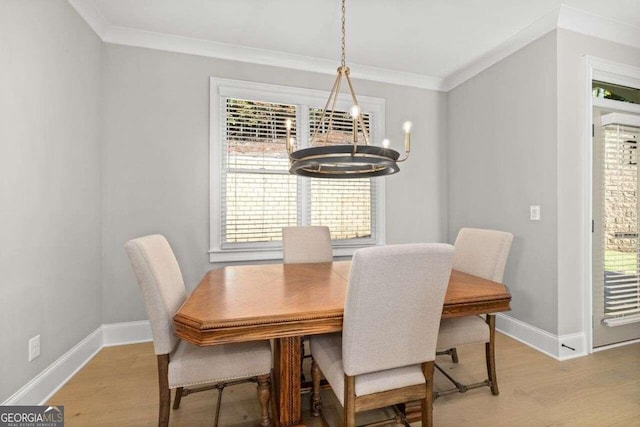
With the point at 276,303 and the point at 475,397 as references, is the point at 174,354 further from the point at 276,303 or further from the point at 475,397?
the point at 475,397

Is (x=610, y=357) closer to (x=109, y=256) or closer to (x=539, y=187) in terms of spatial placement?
(x=539, y=187)

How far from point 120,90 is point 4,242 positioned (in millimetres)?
1637

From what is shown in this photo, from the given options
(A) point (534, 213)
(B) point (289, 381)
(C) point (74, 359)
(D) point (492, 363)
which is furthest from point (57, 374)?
(A) point (534, 213)

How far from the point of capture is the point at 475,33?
268 centimetres

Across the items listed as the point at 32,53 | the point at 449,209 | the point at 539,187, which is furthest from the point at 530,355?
the point at 32,53

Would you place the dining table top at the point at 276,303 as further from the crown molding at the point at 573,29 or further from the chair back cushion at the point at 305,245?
the crown molding at the point at 573,29

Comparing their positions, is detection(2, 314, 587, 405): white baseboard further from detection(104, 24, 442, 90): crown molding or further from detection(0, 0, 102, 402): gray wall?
detection(104, 24, 442, 90): crown molding

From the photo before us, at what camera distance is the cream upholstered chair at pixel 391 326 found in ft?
3.78

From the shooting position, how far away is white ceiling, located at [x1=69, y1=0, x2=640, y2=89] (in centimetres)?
229

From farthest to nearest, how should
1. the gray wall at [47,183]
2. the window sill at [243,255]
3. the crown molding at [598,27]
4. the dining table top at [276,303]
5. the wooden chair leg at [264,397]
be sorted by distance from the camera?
the window sill at [243,255], the crown molding at [598,27], the gray wall at [47,183], the wooden chair leg at [264,397], the dining table top at [276,303]

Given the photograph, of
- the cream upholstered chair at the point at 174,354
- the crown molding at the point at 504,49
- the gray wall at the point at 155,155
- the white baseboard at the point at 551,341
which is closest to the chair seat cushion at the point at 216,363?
the cream upholstered chair at the point at 174,354

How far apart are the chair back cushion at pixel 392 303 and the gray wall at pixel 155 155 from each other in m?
2.09

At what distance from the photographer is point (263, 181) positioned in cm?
305

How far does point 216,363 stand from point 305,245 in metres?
1.36
